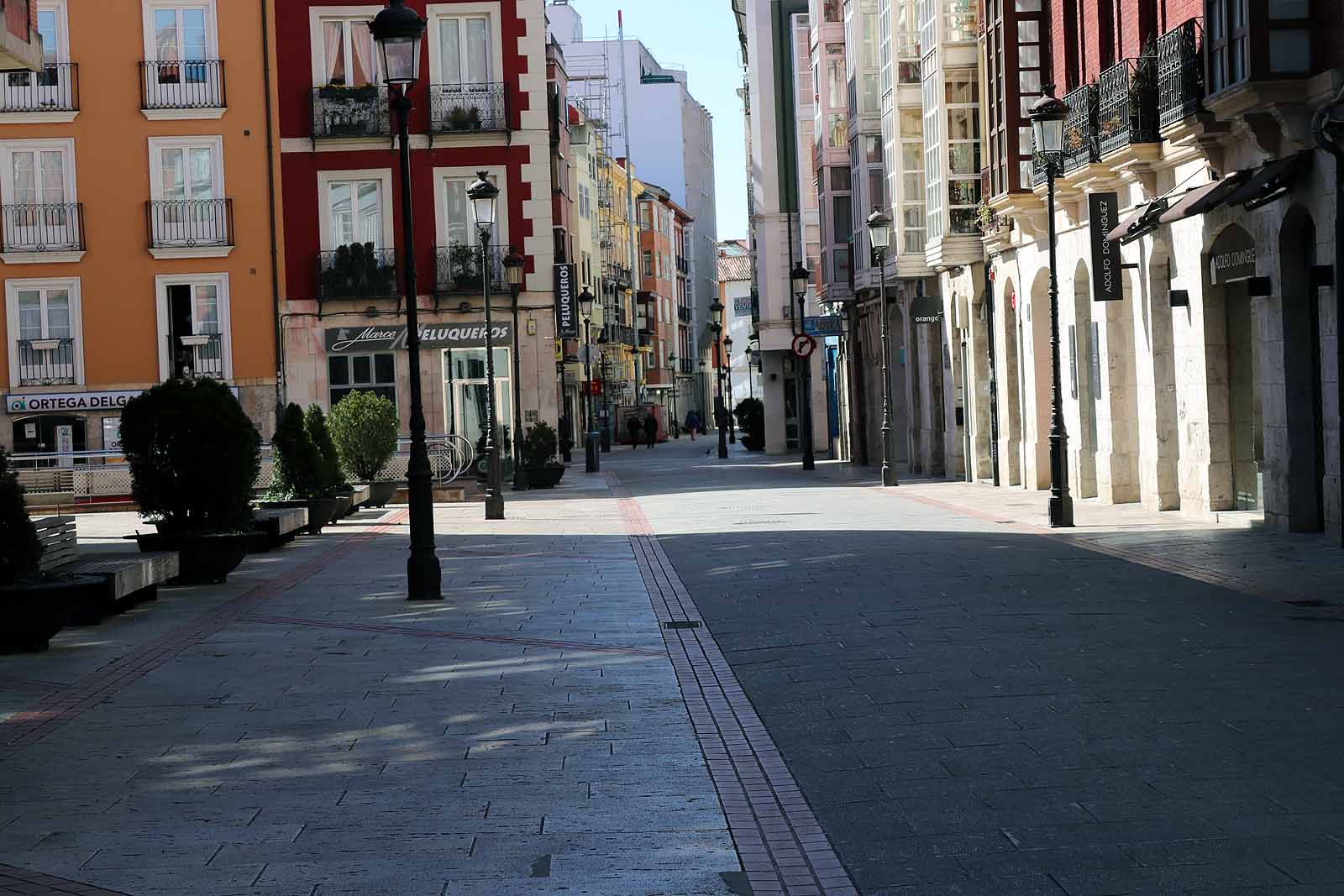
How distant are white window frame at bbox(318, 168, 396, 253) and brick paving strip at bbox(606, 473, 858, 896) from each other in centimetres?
3170

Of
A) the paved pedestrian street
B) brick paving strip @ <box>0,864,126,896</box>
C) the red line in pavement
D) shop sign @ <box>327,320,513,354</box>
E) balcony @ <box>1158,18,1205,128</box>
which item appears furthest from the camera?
shop sign @ <box>327,320,513,354</box>

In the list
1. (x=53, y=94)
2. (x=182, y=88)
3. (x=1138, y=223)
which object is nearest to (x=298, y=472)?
(x=1138, y=223)

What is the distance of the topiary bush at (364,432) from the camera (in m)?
32.5

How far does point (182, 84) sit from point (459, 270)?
8.08 meters

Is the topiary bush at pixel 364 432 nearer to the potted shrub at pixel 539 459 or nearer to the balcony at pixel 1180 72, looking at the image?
the potted shrub at pixel 539 459

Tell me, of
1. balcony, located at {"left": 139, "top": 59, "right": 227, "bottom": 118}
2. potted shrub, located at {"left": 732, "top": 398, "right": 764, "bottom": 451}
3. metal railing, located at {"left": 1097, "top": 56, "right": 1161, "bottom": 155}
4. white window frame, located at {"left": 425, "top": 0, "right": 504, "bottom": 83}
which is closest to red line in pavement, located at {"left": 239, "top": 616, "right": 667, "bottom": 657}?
metal railing, located at {"left": 1097, "top": 56, "right": 1161, "bottom": 155}

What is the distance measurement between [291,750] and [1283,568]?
993 centimetres

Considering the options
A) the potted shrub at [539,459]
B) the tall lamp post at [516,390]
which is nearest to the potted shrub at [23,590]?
the tall lamp post at [516,390]

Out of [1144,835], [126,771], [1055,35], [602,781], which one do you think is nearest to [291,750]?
[126,771]

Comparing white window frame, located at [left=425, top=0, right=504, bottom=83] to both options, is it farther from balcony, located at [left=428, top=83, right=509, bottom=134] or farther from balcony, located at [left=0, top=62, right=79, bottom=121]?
balcony, located at [left=0, top=62, right=79, bottom=121]

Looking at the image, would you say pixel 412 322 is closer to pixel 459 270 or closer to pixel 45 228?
pixel 459 270

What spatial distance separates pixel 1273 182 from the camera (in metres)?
18.5

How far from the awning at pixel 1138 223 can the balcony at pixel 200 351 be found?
25.6 m

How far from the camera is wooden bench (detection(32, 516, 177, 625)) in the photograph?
45.4 feet
